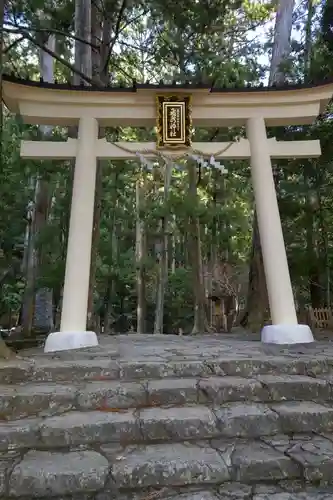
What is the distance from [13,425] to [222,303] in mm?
7337

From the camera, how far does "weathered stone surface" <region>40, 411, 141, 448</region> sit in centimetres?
238

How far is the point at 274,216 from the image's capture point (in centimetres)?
523

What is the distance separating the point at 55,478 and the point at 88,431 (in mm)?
415

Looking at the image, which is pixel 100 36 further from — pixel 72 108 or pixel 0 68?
pixel 0 68

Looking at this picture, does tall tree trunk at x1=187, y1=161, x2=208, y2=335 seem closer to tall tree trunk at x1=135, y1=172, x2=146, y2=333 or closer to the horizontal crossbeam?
tall tree trunk at x1=135, y1=172, x2=146, y2=333

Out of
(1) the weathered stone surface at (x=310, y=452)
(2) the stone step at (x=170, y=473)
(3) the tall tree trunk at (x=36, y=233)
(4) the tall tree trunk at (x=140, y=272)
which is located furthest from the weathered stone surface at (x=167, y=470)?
(4) the tall tree trunk at (x=140, y=272)

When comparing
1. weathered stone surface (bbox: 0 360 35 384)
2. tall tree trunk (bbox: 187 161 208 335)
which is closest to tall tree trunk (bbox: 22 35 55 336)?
tall tree trunk (bbox: 187 161 208 335)

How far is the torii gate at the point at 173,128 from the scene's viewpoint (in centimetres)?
495

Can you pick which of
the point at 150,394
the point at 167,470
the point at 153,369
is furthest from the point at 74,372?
the point at 167,470

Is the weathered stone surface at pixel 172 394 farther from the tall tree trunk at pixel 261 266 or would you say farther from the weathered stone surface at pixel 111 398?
the tall tree trunk at pixel 261 266

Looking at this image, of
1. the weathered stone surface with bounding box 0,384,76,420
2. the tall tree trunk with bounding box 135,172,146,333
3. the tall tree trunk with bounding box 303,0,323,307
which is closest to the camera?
the weathered stone surface with bounding box 0,384,76,420

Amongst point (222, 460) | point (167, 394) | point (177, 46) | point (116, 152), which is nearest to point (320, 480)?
point (222, 460)

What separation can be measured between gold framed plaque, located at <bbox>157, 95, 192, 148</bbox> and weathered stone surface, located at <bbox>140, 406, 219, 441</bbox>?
12.4 ft

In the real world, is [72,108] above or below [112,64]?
below
